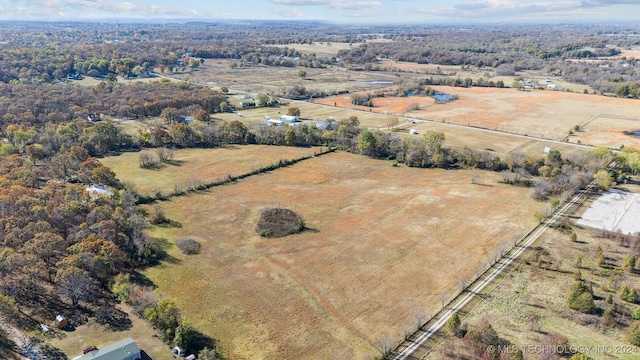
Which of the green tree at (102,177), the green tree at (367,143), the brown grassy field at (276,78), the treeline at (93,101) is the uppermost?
the brown grassy field at (276,78)

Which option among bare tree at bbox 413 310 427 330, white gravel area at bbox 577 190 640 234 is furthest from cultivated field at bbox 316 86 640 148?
bare tree at bbox 413 310 427 330

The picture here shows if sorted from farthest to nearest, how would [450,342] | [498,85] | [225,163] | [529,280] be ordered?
[498,85]
[225,163]
[529,280]
[450,342]

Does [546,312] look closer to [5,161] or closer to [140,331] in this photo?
[140,331]

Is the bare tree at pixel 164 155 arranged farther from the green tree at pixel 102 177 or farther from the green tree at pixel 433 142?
the green tree at pixel 433 142

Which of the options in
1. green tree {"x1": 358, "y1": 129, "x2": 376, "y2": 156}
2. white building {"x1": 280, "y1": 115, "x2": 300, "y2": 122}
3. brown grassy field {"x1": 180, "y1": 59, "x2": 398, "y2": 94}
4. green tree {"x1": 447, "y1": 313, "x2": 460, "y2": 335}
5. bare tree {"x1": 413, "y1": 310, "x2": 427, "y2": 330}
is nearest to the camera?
green tree {"x1": 447, "y1": 313, "x2": 460, "y2": 335}

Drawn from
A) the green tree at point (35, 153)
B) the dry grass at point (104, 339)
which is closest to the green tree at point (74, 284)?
the dry grass at point (104, 339)

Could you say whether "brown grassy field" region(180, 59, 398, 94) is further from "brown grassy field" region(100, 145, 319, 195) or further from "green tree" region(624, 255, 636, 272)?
"green tree" region(624, 255, 636, 272)

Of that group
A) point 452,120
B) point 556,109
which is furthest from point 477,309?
point 556,109
